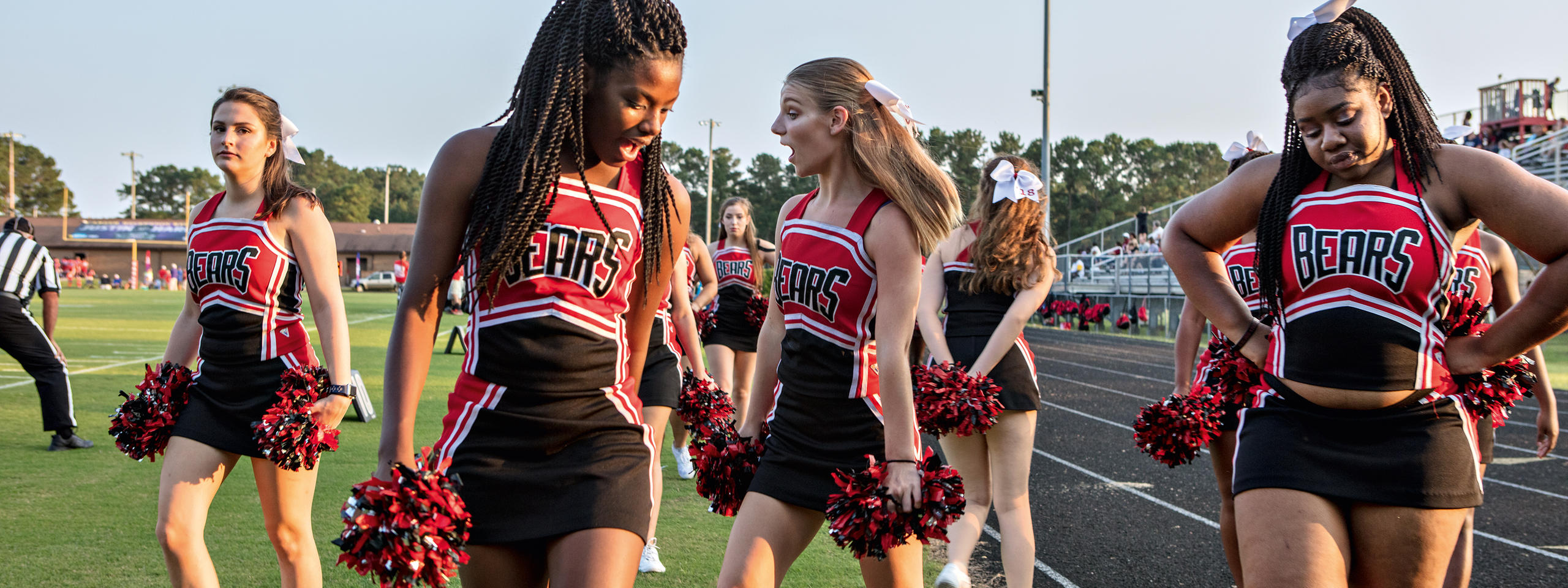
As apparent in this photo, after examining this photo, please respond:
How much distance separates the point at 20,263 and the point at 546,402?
318 inches

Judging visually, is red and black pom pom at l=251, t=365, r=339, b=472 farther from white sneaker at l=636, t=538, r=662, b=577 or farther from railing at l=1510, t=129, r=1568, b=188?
railing at l=1510, t=129, r=1568, b=188

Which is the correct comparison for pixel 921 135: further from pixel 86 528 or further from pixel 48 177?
pixel 48 177

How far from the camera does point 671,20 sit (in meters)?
2.15

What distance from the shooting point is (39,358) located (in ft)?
26.5

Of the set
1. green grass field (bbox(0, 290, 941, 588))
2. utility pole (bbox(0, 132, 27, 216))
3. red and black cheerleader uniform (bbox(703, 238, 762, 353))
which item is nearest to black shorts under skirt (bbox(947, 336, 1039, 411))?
green grass field (bbox(0, 290, 941, 588))

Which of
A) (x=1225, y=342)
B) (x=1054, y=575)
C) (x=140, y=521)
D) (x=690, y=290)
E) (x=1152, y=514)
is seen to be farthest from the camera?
(x=690, y=290)

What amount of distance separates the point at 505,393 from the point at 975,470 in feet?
9.02

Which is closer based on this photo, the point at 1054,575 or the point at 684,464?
the point at 1054,575

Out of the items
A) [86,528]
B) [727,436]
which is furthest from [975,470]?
[86,528]

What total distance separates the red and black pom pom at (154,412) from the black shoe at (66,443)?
16.9 feet

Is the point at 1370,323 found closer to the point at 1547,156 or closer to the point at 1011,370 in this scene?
the point at 1011,370

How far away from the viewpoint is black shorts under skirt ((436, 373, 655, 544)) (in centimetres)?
206

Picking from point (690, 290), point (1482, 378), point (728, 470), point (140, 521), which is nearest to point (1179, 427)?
point (1482, 378)

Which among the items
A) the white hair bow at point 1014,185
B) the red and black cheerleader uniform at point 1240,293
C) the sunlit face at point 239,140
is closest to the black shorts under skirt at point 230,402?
the sunlit face at point 239,140
